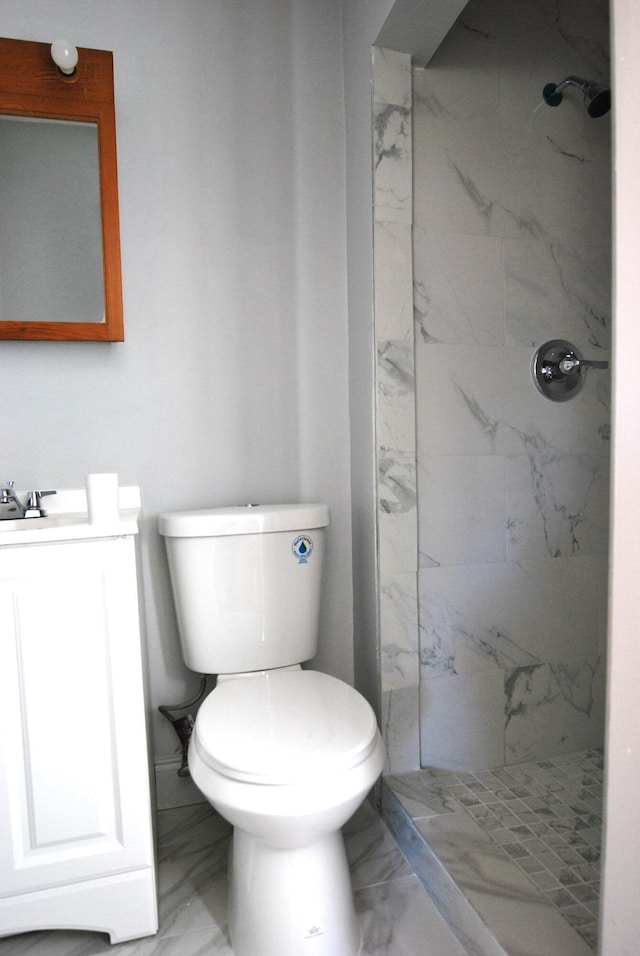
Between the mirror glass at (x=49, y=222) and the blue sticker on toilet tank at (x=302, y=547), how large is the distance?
71 cm

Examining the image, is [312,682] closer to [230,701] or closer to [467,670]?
[230,701]

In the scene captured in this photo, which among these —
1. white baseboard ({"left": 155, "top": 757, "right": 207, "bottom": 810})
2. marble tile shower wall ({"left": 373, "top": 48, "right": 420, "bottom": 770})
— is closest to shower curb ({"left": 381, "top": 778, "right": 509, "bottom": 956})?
marble tile shower wall ({"left": 373, "top": 48, "right": 420, "bottom": 770})

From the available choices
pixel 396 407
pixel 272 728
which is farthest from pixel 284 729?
pixel 396 407

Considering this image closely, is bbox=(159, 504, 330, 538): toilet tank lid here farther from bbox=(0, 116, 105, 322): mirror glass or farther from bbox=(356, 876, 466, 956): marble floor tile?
bbox=(356, 876, 466, 956): marble floor tile

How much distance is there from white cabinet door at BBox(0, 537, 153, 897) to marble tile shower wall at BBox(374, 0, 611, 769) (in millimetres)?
664

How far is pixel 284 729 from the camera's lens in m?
1.11

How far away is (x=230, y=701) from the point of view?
1247 mm

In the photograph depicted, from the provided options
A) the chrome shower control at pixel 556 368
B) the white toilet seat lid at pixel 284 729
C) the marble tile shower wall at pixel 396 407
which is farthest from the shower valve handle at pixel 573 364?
the white toilet seat lid at pixel 284 729

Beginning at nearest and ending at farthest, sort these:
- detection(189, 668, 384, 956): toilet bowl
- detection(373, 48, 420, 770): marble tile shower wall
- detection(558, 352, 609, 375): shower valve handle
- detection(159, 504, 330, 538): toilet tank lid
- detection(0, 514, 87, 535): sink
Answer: detection(189, 668, 384, 956): toilet bowl → detection(0, 514, 87, 535): sink → detection(159, 504, 330, 538): toilet tank lid → detection(373, 48, 420, 770): marble tile shower wall → detection(558, 352, 609, 375): shower valve handle

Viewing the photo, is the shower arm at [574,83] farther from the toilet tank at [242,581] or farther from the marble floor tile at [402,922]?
the marble floor tile at [402,922]

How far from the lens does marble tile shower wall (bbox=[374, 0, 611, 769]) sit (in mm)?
1574

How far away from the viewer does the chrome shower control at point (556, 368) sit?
172 centimetres

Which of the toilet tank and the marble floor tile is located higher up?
the toilet tank

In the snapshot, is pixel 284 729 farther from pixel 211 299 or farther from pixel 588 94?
pixel 588 94
